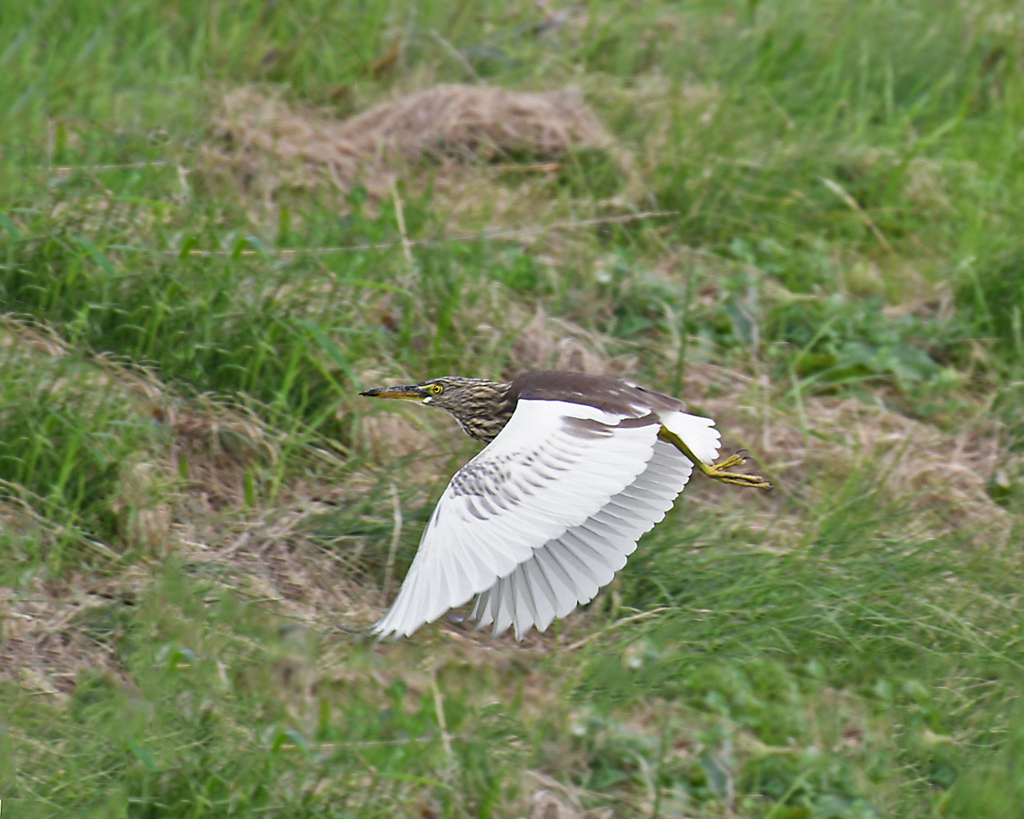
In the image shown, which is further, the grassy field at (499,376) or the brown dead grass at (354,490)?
the brown dead grass at (354,490)

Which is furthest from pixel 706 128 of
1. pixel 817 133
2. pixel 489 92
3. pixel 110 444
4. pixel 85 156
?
pixel 110 444

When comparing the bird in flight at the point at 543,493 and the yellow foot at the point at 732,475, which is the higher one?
the bird in flight at the point at 543,493

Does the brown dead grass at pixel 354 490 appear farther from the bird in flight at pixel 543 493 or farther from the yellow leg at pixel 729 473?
the bird in flight at pixel 543 493

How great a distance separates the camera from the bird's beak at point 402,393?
3604mm

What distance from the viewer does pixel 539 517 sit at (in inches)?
114

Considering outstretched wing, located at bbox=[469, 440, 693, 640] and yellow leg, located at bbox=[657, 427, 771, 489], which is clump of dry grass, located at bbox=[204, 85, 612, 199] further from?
outstretched wing, located at bbox=[469, 440, 693, 640]

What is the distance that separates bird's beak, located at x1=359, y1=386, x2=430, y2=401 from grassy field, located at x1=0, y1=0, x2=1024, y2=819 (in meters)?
0.17

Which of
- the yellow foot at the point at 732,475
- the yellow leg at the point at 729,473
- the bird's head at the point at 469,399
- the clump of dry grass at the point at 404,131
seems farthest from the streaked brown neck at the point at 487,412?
the clump of dry grass at the point at 404,131

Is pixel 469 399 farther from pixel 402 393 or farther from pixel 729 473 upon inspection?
pixel 729 473

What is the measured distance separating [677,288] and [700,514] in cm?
116

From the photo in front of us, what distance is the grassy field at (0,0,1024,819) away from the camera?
300 centimetres

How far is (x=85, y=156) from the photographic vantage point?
4465mm

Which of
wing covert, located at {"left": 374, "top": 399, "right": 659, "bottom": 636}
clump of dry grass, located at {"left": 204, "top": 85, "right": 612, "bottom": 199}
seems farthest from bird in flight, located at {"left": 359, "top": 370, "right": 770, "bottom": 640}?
clump of dry grass, located at {"left": 204, "top": 85, "right": 612, "bottom": 199}

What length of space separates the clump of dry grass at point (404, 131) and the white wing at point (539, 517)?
6.48ft
